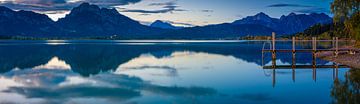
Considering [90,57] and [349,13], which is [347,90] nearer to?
[349,13]

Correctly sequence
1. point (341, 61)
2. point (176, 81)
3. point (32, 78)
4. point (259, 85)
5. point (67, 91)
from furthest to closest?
point (341, 61) < point (32, 78) < point (176, 81) < point (259, 85) < point (67, 91)

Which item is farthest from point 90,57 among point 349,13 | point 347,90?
point 347,90

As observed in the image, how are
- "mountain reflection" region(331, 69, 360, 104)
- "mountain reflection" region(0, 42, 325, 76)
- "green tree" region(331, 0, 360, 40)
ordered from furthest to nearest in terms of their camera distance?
"mountain reflection" region(0, 42, 325, 76) → "green tree" region(331, 0, 360, 40) → "mountain reflection" region(331, 69, 360, 104)

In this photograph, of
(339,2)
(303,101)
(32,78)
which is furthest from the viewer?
(339,2)

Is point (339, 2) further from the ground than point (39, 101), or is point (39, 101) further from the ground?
point (339, 2)

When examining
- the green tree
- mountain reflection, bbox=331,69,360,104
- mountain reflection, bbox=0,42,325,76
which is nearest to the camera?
mountain reflection, bbox=331,69,360,104

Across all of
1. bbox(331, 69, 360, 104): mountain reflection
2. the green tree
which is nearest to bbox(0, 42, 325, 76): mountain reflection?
the green tree

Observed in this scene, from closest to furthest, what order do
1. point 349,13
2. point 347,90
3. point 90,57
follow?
point 347,90 < point 349,13 < point 90,57

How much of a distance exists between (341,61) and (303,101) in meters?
22.4

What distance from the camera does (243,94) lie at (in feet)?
65.6

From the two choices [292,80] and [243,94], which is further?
[292,80]

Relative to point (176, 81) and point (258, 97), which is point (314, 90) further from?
point (176, 81)

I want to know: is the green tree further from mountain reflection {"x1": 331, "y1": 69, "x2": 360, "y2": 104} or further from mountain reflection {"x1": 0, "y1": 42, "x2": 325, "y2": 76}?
mountain reflection {"x1": 0, "y1": 42, "x2": 325, "y2": 76}

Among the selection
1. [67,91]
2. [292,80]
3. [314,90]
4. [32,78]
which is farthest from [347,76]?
[32,78]
